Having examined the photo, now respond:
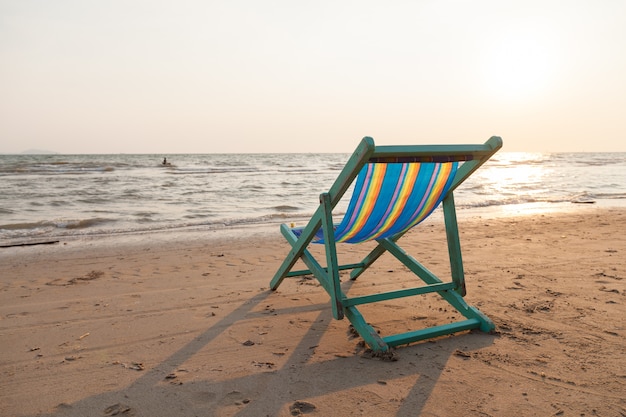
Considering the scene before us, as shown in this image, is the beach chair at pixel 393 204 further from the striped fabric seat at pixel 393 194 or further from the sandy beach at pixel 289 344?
the sandy beach at pixel 289 344

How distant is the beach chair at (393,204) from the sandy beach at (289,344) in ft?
0.48

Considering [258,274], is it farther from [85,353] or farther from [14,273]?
[14,273]

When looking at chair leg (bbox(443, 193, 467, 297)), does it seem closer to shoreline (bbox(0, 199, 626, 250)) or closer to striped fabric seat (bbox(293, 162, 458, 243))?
striped fabric seat (bbox(293, 162, 458, 243))

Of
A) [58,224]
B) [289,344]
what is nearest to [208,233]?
[58,224]

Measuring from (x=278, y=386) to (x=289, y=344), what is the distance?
1.79 feet

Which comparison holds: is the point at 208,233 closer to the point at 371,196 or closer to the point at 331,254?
the point at 331,254

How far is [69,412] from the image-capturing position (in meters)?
2.03

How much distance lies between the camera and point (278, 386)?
7.38 ft

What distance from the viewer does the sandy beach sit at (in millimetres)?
2104

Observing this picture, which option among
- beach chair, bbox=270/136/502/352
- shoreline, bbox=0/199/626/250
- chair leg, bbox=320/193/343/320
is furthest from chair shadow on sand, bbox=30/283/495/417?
shoreline, bbox=0/199/626/250

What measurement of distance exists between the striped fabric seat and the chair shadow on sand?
778 mm

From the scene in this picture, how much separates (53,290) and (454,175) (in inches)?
139

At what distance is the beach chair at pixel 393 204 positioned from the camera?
7.93ft

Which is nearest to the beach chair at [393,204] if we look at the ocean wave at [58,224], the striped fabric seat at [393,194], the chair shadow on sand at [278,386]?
the striped fabric seat at [393,194]
